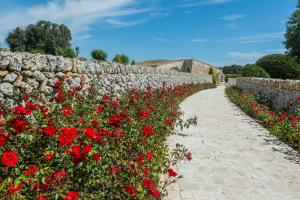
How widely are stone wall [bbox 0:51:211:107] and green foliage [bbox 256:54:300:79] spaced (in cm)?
3271

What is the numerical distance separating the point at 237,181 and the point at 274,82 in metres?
11.3

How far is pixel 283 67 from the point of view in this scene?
4084cm

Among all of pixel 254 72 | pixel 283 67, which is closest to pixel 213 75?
pixel 283 67

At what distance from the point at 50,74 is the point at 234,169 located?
4.27 meters

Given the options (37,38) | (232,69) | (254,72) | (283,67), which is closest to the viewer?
(254,72)

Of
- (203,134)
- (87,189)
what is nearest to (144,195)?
(87,189)

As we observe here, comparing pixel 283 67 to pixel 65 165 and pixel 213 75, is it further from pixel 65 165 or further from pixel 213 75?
pixel 65 165

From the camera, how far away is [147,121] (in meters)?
6.71

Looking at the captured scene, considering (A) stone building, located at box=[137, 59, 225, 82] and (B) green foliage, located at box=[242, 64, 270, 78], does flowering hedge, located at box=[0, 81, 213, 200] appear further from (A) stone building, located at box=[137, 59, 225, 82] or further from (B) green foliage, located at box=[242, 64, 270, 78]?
(A) stone building, located at box=[137, 59, 225, 82]

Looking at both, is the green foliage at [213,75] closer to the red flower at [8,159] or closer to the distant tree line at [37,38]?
the distant tree line at [37,38]

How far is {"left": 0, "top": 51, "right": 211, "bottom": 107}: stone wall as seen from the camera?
554 centimetres

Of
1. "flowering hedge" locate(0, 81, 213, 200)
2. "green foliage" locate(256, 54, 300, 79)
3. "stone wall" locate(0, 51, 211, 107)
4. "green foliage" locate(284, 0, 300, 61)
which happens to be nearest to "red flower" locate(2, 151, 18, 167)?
"flowering hedge" locate(0, 81, 213, 200)

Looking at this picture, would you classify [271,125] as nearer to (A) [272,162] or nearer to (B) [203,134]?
(B) [203,134]

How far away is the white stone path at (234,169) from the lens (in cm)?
465
